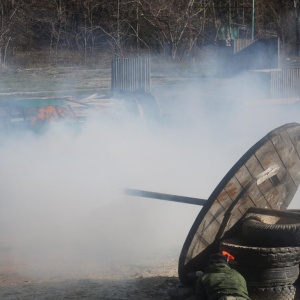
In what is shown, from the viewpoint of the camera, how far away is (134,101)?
1406cm

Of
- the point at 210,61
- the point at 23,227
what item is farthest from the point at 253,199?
the point at 210,61

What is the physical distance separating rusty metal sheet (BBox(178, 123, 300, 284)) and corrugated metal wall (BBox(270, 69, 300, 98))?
1124cm

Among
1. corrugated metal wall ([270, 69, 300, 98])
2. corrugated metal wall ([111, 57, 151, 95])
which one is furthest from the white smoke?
corrugated metal wall ([111, 57, 151, 95])

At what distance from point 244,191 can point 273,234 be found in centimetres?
34

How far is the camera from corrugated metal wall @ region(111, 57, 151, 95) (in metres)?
17.1

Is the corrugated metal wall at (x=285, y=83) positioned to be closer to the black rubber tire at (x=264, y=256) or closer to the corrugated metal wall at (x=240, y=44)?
the corrugated metal wall at (x=240, y=44)

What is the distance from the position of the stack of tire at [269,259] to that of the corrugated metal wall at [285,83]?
11.8 metres

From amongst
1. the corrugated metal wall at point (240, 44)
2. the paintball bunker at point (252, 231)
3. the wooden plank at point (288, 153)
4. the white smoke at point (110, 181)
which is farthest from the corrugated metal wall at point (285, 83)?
the paintball bunker at point (252, 231)

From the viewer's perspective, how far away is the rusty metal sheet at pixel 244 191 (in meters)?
4.86

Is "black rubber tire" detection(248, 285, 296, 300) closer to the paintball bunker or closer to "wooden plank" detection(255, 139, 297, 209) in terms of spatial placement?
the paintball bunker

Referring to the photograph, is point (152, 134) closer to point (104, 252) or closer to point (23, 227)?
point (23, 227)

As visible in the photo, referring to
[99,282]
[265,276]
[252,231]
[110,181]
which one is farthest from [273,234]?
[110,181]

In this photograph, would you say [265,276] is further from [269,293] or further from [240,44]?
[240,44]

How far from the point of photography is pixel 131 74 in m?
17.3
